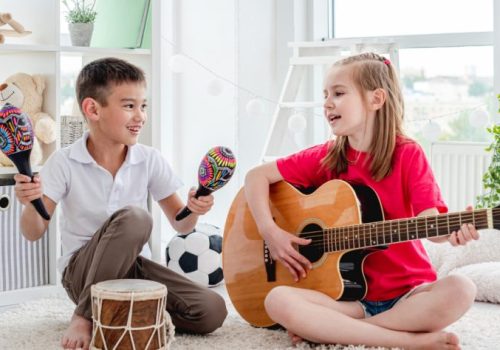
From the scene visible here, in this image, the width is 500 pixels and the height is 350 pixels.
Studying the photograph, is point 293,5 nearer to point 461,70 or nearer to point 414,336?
point 461,70

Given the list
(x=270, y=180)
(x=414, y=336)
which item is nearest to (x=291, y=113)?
(x=270, y=180)

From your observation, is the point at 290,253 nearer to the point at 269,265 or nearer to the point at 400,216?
the point at 269,265

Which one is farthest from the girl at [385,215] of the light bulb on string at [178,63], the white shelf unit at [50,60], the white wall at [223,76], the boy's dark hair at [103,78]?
the white wall at [223,76]

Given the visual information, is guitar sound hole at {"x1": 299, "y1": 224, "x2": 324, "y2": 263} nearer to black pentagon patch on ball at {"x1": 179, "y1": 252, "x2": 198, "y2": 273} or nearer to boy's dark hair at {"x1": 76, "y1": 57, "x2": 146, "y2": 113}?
boy's dark hair at {"x1": 76, "y1": 57, "x2": 146, "y2": 113}

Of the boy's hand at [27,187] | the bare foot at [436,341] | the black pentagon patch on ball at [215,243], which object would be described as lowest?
the bare foot at [436,341]

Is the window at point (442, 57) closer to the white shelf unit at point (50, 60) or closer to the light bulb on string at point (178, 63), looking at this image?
the light bulb on string at point (178, 63)

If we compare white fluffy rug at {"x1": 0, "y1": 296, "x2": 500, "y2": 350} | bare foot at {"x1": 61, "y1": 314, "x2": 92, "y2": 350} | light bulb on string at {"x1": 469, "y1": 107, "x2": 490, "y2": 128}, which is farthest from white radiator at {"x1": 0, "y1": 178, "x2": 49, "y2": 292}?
light bulb on string at {"x1": 469, "y1": 107, "x2": 490, "y2": 128}

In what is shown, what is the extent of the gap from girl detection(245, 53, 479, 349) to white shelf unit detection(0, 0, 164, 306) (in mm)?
885

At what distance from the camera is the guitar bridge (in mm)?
2281

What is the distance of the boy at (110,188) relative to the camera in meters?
2.26

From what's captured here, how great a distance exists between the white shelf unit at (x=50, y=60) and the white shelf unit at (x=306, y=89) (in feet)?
2.00

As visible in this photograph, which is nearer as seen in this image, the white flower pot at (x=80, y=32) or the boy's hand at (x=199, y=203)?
the boy's hand at (x=199, y=203)

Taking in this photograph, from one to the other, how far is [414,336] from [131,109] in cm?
100

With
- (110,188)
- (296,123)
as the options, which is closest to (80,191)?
(110,188)
